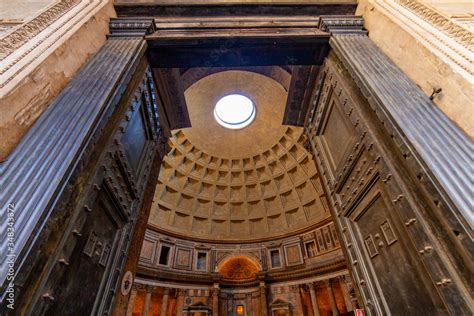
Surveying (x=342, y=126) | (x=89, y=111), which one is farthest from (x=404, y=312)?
(x=89, y=111)

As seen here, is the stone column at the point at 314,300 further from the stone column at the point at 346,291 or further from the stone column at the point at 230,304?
the stone column at the point at 230,304

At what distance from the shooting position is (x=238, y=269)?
1482 cm

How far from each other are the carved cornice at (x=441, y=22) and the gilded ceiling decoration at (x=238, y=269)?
14.3m

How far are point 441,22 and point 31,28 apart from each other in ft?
15.9

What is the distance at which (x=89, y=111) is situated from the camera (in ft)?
8.05

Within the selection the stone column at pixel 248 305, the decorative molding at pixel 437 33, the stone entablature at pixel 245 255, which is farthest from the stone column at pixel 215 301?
the decorative molding at pixel 437 33

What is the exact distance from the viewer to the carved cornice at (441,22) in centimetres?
245

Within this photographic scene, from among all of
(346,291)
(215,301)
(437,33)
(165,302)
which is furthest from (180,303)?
(437,33)

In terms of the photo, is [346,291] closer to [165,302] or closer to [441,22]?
[165,302]

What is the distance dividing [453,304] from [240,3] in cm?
518

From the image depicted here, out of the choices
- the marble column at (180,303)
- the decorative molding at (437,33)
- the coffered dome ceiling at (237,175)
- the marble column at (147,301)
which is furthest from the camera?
the coffered dome ceiling at (237,175)

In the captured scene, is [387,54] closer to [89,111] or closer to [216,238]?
[89,111]

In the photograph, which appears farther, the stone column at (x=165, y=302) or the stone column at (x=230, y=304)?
the stone column at (x=230, y=304)

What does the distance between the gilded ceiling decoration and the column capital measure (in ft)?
44.7
